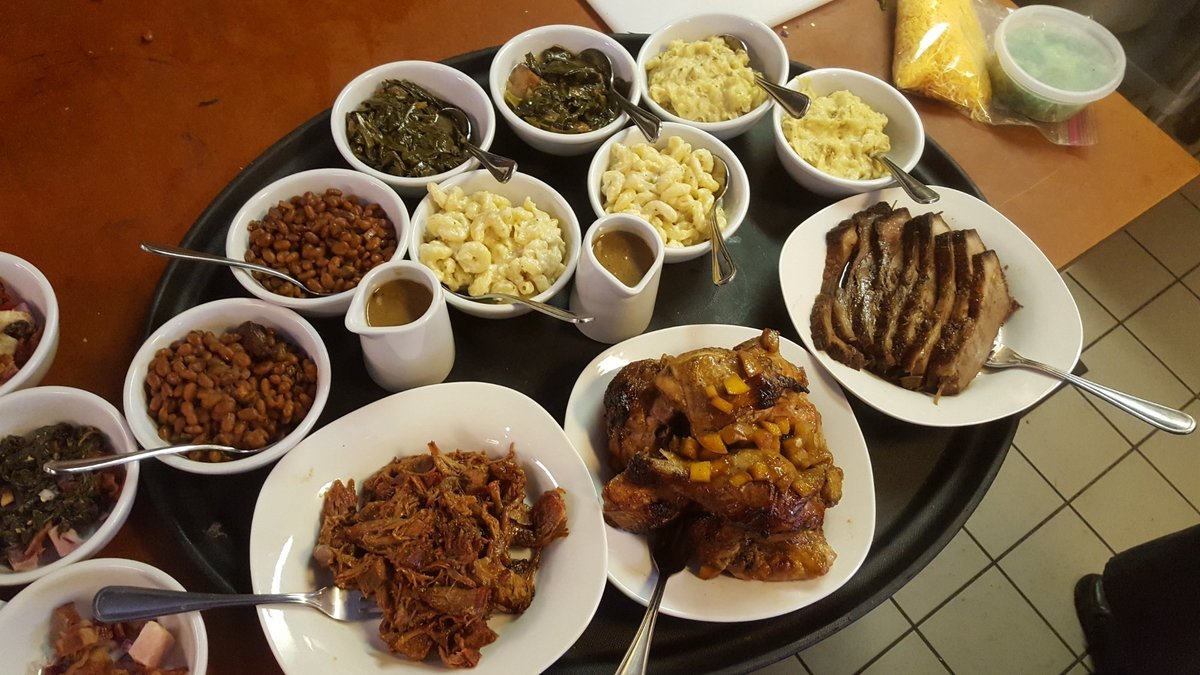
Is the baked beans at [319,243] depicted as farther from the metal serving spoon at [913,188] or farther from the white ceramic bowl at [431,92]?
the metal serving spoon at [913,188]

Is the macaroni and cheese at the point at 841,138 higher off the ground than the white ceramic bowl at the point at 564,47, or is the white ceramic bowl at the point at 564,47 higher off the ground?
the white ceramic bowl at the point at 564,47

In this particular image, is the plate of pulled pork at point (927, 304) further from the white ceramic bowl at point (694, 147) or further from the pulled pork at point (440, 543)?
the pulled pork at point (440, 543)

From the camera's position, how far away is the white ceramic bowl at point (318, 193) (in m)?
2.02

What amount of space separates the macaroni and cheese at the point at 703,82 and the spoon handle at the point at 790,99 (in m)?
0.09

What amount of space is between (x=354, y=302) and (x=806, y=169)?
5.13 feet

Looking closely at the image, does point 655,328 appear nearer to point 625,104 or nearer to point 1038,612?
point 625,104

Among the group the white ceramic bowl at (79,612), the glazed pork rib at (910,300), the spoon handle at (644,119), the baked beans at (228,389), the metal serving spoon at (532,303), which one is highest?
the spoon handle at (644,119)

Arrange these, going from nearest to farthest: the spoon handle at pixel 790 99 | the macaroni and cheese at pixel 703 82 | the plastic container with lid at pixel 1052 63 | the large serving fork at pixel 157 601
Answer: the large serving fork at pixel 157 601 < the spoon handle at pixel 790 99 < the macaroni and cheese at pixel 703 82 < the plastic container with lid at pixel 1052 63

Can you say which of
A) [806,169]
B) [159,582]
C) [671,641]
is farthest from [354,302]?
[806,169]

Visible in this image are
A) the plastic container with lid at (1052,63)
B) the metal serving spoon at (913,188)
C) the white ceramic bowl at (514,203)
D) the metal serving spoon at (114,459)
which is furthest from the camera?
the plastic container with lid at (1052,63)

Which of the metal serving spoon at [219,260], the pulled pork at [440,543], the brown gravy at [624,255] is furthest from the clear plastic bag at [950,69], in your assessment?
the metal serving spoon at [219,260]

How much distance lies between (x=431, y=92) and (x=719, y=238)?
1.20 metres

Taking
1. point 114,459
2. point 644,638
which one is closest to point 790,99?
point 644,638

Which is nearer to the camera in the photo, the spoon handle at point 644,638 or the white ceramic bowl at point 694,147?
the spoon handle at point 644,638
